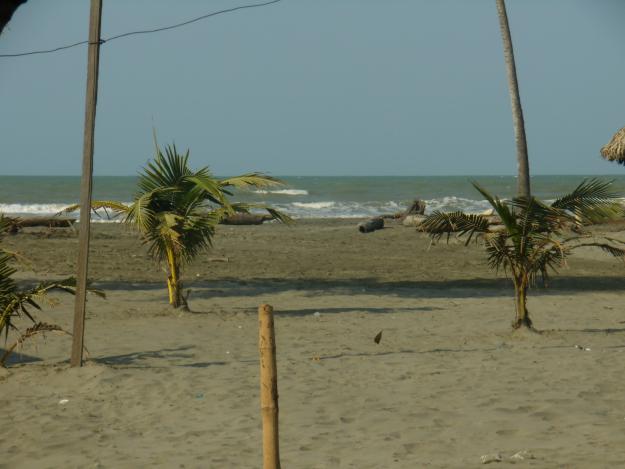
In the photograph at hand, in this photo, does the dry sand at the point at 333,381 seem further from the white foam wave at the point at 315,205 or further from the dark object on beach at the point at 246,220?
the white foam wave at the point at 315,205

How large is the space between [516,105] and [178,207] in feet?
29.2


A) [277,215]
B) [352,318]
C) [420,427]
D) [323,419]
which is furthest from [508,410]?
[277,215]

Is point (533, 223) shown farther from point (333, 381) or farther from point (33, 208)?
point (33, 208)

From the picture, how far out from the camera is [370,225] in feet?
83.8

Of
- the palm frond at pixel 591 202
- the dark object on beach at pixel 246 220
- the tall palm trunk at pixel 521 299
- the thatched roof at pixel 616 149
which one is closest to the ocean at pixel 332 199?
the dark object on beach at pixel 246 220

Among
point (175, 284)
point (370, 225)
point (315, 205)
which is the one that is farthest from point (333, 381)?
point (315, 205)

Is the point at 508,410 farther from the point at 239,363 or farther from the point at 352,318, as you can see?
the point at 352,318

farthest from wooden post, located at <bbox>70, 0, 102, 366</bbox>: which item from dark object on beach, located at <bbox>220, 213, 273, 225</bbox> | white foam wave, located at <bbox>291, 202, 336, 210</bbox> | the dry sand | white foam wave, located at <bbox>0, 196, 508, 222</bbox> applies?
white foam wave, located at <bbox>291, 202, 336, 210</bbox>

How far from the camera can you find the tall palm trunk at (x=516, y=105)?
1688cm

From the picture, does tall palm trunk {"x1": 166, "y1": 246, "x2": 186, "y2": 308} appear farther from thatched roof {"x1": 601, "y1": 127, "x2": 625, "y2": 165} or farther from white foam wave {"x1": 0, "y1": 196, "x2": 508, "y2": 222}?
white foam wave {"x1": 0, "y1": 196, "x2": 508, "y2": 222}

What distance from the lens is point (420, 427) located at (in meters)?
5.96

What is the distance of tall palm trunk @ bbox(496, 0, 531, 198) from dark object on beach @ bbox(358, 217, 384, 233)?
8636mm

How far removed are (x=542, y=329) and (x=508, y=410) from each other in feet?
12.7

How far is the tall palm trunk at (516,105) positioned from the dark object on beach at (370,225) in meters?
8.64
